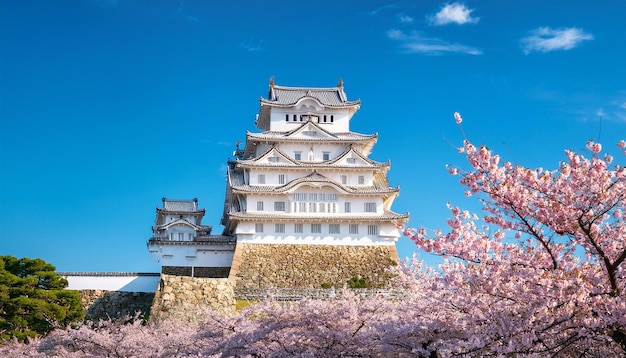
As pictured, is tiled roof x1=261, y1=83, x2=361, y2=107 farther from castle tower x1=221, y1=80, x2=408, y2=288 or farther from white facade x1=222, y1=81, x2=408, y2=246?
castle tower x1=221, y1=80, x2=408, y2=288

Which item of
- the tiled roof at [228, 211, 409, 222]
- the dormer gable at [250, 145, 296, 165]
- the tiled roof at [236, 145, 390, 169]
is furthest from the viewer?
the dormer gable at [250, 145, 296, 165]

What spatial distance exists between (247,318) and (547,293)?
A: 39.2 ft

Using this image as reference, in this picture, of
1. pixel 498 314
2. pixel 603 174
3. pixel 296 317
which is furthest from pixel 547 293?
pixel 296 317

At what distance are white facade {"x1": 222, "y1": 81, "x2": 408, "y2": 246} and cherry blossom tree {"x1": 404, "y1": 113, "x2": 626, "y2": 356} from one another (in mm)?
26533

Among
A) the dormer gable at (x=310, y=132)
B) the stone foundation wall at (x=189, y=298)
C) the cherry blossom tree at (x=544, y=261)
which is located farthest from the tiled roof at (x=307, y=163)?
the cherry blossom tree at (x=544, y=261)

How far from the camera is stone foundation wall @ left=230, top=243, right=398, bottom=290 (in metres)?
37.5

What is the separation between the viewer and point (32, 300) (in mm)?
33312

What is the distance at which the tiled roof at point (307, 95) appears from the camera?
145 ft

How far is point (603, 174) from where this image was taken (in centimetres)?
1091

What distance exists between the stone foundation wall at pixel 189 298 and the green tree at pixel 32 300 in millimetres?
4711

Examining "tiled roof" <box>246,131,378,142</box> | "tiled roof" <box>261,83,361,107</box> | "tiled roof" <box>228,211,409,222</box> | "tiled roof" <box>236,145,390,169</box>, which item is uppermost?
"tiled roof" <box>261,83,361,107</box>

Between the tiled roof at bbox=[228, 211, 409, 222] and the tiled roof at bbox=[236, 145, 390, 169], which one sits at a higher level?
the tiled roof at bbox=[236, 145, 390, 169]

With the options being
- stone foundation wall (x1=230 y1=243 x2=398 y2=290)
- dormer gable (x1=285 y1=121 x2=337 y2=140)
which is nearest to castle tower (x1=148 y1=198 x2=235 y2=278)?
stone foundation wall (x1=230 y1=243 x2=398 y2=290)

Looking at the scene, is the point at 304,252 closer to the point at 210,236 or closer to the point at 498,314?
the point at 210,236
